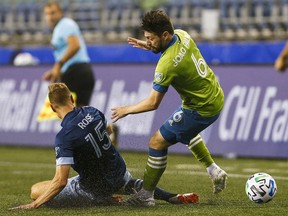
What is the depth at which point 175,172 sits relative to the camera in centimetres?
1196

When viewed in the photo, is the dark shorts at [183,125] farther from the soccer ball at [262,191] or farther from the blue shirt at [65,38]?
the blue shirt at [65,38]

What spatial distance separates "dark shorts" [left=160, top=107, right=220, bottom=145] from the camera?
343 inches

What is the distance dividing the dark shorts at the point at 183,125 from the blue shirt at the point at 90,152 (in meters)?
0.53

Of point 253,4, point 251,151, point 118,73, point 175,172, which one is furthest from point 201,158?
point 253,4

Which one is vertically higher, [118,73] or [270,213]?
[270,213]

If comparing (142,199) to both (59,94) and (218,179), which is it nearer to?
(218,179)

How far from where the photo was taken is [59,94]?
Answer: 321 inches

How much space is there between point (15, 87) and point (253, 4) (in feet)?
18.2

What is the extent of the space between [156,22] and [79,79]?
5438 mm

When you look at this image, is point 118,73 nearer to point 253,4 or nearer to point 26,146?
point 26,146

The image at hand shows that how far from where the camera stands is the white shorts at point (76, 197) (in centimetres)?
848

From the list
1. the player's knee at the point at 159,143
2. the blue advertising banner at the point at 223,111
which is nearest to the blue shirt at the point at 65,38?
the blue advertising banner at the point at 223,111

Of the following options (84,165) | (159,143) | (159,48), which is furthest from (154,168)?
Answer: (159,48)

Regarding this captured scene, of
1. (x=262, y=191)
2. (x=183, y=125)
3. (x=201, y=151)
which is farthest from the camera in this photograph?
(x=201, y=151)
